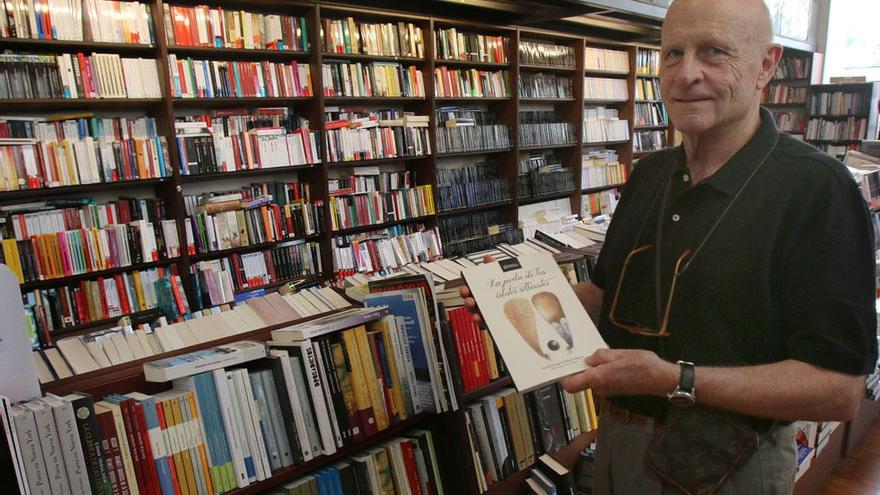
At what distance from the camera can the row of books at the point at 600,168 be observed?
685 centimetres

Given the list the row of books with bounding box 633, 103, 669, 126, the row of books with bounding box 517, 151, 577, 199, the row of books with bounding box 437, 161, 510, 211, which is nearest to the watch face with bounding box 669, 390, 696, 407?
the row of books with bounding box 437, 161, 510, 211

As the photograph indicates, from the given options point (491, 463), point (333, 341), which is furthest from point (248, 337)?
point (491, 463)

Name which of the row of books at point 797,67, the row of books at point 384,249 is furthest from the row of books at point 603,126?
the row of books at point 797,67

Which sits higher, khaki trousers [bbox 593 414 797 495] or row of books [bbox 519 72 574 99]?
row of books [bbox 519 72 574 99]

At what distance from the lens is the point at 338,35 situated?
451cm

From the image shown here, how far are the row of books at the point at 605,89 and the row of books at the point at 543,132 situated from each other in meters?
0.48

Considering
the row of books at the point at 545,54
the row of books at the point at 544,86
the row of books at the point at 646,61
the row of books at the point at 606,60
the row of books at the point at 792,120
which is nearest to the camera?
the row of books at the point at 545,54

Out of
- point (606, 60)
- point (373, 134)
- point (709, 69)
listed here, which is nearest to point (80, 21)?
point (373, 134)

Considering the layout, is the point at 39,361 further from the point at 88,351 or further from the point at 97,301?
the point at 97,301

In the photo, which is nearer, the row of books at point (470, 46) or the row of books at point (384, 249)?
the row of books at point (384, 249)

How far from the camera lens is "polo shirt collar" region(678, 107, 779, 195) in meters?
1.09

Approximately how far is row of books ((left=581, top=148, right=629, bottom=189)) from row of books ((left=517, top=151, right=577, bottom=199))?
0.27 metres

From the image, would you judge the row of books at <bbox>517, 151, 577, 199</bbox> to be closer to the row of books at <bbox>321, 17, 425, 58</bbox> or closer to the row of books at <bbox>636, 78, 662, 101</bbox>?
the row of books at <bbox>636, 78, 662, 101</bbox>

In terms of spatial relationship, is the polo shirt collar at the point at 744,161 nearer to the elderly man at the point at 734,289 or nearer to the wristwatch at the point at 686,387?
the elderly man at the point at 734,289
